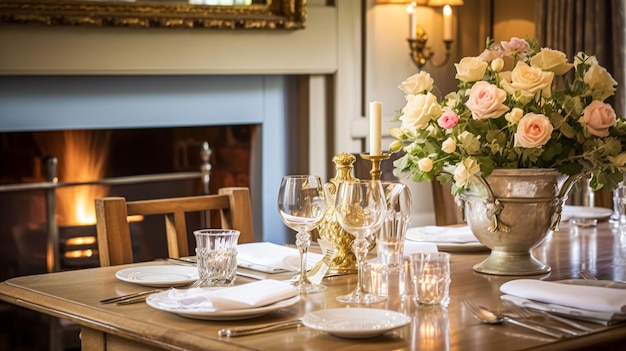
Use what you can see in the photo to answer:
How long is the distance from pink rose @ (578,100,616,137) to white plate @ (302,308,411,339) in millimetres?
697

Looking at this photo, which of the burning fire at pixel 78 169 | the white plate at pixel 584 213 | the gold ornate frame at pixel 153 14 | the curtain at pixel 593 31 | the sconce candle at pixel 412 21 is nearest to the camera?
the white plate at pixel 584 213

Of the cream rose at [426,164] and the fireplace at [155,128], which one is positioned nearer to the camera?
the cream rose at [426,164]

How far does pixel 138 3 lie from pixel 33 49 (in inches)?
17.0

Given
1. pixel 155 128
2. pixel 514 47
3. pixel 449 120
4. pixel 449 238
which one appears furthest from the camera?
pixel 155 128

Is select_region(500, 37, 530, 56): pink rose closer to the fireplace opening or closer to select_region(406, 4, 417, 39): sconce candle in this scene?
the fireplace opening

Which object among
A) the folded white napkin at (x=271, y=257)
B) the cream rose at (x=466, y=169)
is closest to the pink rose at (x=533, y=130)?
the cream rose at (x=466, y=169)

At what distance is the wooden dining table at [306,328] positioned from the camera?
1.57 meters

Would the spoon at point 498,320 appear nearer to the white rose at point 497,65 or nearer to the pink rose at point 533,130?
the pink rose at point 533,130

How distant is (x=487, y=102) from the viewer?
6.78 feet

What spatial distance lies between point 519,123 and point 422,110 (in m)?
0.20

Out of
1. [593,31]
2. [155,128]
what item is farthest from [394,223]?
[593,31]

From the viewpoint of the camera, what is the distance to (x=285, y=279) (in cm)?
211

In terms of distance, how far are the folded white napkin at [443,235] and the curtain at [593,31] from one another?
185cm

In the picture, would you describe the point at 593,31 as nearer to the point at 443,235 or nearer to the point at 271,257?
the point at 443,235
